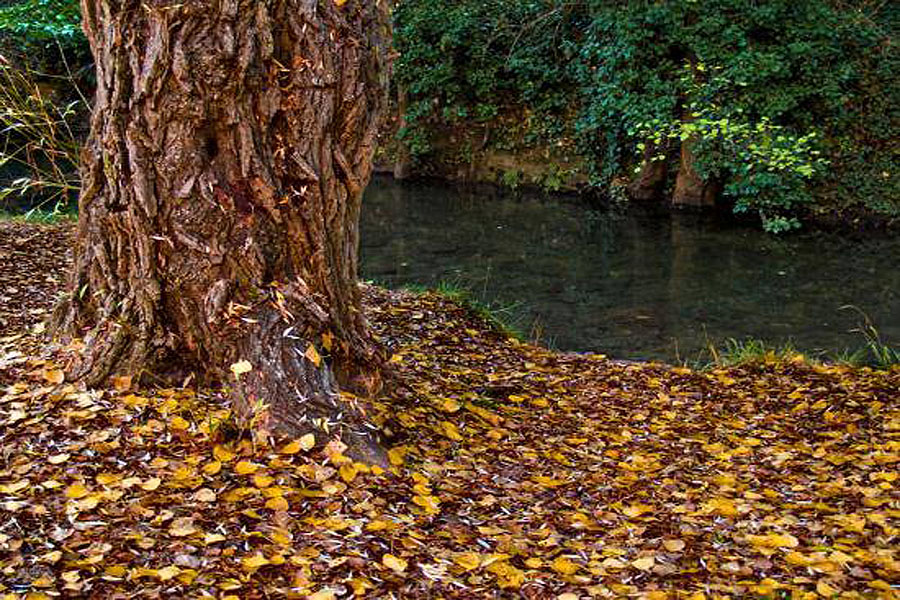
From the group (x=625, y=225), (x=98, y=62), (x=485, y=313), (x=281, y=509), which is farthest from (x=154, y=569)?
(x=625, y=225)

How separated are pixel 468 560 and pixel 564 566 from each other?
29 cm

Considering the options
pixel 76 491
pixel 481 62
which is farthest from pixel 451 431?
pixel 481 62

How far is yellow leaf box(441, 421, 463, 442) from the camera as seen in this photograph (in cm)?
322

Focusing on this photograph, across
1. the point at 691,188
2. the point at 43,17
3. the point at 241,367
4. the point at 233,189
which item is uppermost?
the point at 43,17

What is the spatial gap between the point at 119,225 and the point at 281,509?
1.21 m

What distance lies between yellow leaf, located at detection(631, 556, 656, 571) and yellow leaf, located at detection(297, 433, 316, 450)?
1.10 meters

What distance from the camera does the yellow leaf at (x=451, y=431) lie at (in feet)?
10.6

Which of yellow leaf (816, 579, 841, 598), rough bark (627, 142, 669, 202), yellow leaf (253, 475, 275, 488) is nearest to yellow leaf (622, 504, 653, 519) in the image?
yellow leaf (816, 579, 841, 598)

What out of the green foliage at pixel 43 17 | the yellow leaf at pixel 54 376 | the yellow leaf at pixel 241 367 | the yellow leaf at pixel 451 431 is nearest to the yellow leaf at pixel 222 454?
the yellow leaf at pixel 241 367

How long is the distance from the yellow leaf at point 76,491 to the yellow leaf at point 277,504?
528mm

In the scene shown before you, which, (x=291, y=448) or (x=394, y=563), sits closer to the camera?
(x=394, y=563)

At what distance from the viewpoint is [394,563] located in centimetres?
223

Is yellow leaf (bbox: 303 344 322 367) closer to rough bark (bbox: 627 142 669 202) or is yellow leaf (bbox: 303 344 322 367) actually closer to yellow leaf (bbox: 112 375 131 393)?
yellow leaf (bbox: 112 375 131 393)

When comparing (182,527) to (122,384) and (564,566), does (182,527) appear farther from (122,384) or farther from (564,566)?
(564,566)
